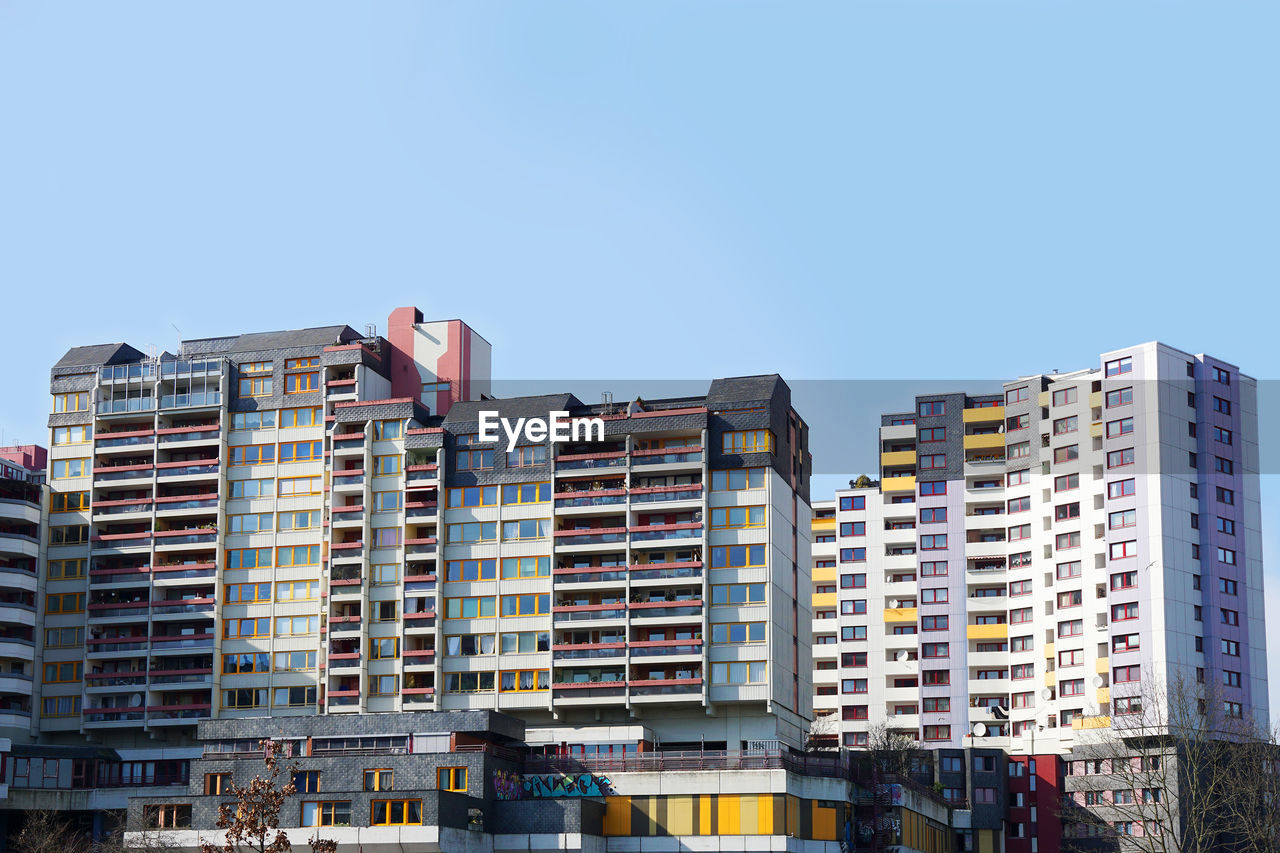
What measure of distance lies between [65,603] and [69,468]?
1251cm

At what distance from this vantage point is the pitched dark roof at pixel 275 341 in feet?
521

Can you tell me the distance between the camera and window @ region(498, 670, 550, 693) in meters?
142

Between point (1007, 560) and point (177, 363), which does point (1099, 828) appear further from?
point (177, 363)

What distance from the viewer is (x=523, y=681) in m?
142

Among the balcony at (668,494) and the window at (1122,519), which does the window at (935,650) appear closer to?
the window at (1122,519)

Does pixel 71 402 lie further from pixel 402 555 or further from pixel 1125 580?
pixel 1125 580

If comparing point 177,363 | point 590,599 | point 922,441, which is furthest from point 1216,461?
point 177,363

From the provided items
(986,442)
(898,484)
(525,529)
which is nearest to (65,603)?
(525,529)

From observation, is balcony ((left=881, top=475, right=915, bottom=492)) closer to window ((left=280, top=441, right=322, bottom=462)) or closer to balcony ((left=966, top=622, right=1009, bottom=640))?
balcony ((left=966, top=622, right=1009, bottom=640))

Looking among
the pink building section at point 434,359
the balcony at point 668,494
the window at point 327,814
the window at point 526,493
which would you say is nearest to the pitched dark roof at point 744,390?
the balcony at point 668,494

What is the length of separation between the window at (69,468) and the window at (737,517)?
2351 inches

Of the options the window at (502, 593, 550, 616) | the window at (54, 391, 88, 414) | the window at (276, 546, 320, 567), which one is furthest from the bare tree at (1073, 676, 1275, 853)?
the window at (54, 391, 88, 414)

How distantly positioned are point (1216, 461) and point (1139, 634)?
20357 millimetres

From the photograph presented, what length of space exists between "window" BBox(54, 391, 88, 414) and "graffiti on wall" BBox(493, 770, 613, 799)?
213 feet
